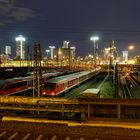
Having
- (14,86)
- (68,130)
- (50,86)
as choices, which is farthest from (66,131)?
(14,86)

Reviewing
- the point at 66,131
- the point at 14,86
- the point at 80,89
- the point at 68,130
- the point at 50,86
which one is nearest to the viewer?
the point at 66,131

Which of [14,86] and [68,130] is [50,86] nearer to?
[14,86]

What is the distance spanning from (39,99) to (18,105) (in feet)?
7.34

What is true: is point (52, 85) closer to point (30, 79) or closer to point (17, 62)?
point (30, 79)

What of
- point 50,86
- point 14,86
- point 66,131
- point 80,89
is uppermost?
point 66,131

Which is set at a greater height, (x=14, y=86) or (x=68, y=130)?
(x=68, y=130)

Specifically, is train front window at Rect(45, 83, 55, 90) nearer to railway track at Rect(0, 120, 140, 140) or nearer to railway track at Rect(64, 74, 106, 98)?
A: railway track at Rect(64, 74, 106, 98)

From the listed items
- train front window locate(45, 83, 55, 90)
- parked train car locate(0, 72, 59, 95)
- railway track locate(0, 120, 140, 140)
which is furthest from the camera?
train front window locate(45, 83, 55, 90)

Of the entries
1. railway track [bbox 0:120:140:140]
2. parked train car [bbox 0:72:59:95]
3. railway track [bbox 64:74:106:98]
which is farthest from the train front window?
railway track [bbox 0:120:140:140]

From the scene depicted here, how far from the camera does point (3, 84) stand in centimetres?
3559

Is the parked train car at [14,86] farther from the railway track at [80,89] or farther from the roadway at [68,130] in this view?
the roadway at [68,130]

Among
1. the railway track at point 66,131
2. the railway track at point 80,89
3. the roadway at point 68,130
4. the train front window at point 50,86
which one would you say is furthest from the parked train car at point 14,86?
the railway track at point 66,131

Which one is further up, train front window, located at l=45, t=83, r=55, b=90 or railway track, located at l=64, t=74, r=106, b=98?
train front window, located at l=45, t=83, r=55, b=90

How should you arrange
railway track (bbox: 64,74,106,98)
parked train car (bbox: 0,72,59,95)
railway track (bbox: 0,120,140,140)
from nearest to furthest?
railway track (bbox: 0,120,140,140) < parked train car (bbox: 0,72,59,95) < railway track (bbox: 64,74,106,98)
